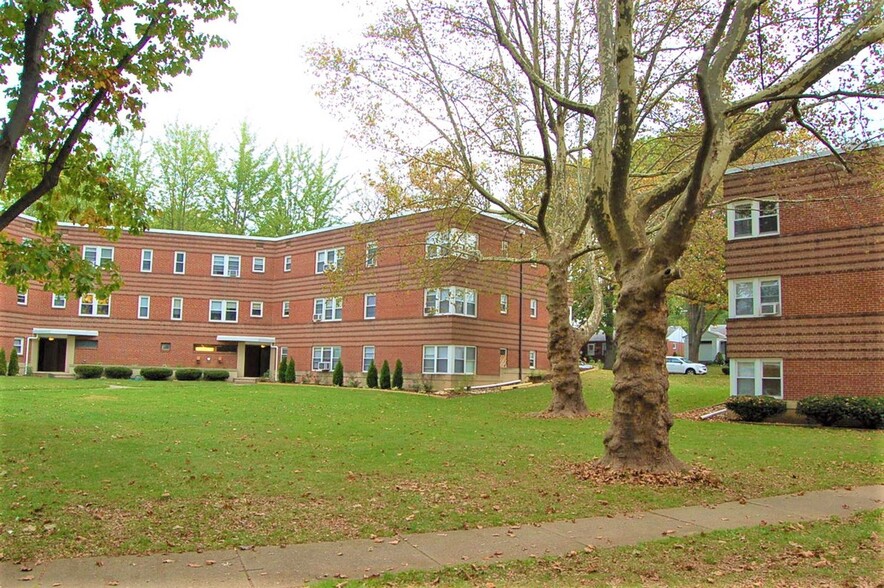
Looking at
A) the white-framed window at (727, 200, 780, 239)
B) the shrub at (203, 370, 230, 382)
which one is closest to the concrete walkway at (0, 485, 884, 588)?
the white-framed window at (727, 200, 780, 239)

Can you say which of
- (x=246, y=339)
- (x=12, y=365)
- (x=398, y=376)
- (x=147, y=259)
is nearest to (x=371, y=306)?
(x=398, y=376)

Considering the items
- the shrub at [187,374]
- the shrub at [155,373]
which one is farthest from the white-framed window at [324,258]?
A: the shrub at [155,373]

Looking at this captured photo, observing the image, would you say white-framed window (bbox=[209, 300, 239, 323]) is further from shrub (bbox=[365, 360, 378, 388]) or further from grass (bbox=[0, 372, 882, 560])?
grass (bbox=[0, 372, 882, 560])

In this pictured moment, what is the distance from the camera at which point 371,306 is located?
37.6 meters

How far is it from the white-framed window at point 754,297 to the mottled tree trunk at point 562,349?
24.1 feet

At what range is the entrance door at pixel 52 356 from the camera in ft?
133

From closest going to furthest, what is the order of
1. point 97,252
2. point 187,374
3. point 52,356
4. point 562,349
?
point 562,349 < point 187,374 < point 52,356 < point 97,252

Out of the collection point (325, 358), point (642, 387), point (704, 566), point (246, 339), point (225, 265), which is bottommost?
point (704, 566)

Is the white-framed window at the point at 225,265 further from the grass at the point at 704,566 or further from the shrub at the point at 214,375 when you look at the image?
the grass at the point at 704,566

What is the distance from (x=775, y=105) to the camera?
1030cm

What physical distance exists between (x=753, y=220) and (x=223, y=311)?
3246cm

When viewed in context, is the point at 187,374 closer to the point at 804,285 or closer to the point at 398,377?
the point at 398,377

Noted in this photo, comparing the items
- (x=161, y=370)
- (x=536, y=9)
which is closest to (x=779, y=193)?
(x=536, y=9)

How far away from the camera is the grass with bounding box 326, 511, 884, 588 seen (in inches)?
211
